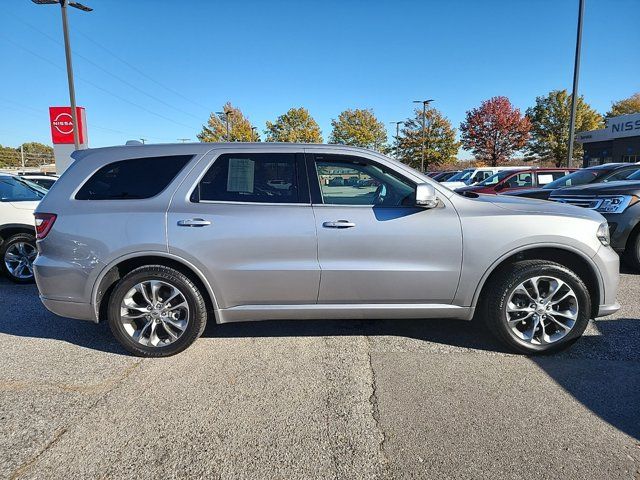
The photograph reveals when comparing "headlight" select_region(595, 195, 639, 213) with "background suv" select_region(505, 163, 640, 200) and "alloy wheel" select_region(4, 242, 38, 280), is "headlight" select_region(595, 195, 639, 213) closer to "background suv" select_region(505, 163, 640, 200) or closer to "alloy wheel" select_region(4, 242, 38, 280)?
"background suv" select_region(505, 163, 640, 200)

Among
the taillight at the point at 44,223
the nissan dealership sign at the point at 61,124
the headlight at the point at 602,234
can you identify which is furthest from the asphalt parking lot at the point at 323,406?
the nissan dealership sign at the point at 61,124

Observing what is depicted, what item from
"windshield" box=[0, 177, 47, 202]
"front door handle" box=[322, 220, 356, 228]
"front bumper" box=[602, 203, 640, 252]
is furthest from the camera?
"windshield" box=[0, 177, 47, 202]

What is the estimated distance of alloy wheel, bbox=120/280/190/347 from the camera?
11.2 feet

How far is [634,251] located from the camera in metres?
5.92

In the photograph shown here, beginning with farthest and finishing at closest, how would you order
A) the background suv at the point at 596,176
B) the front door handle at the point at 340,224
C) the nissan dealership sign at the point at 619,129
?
the nissan dealership sign at the point at 619,129, the background suv at the point at 596,176, the front door handle at the point at 340,224

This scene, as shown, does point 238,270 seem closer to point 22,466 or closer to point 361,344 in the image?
point 361,344

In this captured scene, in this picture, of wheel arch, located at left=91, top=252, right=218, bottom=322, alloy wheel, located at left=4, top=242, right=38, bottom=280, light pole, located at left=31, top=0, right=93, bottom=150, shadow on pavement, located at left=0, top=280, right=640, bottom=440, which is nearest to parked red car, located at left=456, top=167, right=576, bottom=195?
shadow on pavement, located at left=0, top=280, right=640, bottom=440

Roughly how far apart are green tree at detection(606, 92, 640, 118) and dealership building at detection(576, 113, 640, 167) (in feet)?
75.0

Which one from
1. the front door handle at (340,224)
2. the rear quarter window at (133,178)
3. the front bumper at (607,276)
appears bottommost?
the front bumper at (607,276)

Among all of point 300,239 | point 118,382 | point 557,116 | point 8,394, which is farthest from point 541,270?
point 557,116

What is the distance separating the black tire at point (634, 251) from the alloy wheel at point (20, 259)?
8.84 m

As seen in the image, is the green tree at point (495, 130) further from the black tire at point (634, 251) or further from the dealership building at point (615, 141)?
the black tire at point (634, 251)

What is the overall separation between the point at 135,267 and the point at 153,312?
0.42 meters

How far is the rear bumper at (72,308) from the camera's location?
3402 mm
